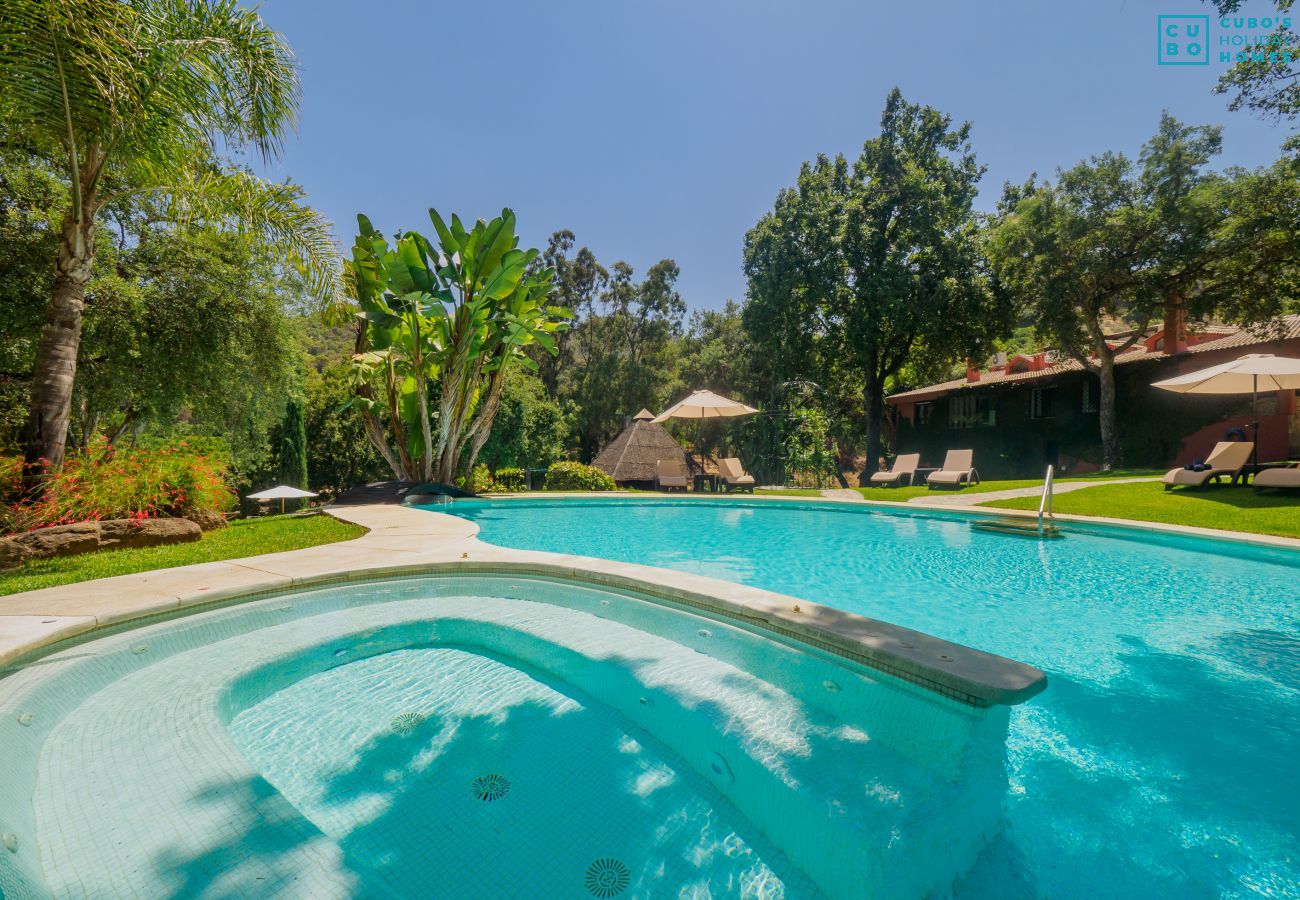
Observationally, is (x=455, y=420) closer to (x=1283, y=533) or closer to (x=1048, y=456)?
(x=1283, y=533)

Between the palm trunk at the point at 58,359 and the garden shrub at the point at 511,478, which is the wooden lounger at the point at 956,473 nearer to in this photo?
the garden shrub at the point at 511,478

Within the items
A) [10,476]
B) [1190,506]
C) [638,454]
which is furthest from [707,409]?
[10,476]

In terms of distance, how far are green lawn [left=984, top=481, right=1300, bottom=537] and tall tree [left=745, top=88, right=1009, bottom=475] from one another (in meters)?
10.1

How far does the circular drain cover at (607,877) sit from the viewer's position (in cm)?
184

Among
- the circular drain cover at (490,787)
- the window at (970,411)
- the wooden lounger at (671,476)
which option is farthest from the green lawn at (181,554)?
the window at (970,411)

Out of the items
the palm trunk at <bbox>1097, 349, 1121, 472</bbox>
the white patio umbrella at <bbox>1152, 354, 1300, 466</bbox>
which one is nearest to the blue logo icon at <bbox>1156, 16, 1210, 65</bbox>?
the white patio umbrella at <bbox>1152, 354, 1300, 466</bbox>

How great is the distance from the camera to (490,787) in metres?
2.37

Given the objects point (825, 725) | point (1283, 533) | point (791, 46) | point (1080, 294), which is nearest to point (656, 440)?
point (791, 46)

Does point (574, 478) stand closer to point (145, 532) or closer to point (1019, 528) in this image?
point (145, 532)

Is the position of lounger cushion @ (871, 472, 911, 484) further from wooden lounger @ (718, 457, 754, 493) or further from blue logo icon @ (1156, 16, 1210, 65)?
blue logo icon @ (1156, 16, 1210, 65)

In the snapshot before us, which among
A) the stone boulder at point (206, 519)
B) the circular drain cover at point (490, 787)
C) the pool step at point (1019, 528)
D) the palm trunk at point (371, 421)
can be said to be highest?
the palm trunk at point (371, 421)

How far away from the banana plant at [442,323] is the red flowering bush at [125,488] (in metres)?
4.73

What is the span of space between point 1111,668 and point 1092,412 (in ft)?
73.9

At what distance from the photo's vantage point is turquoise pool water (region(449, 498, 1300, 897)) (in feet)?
6.56
